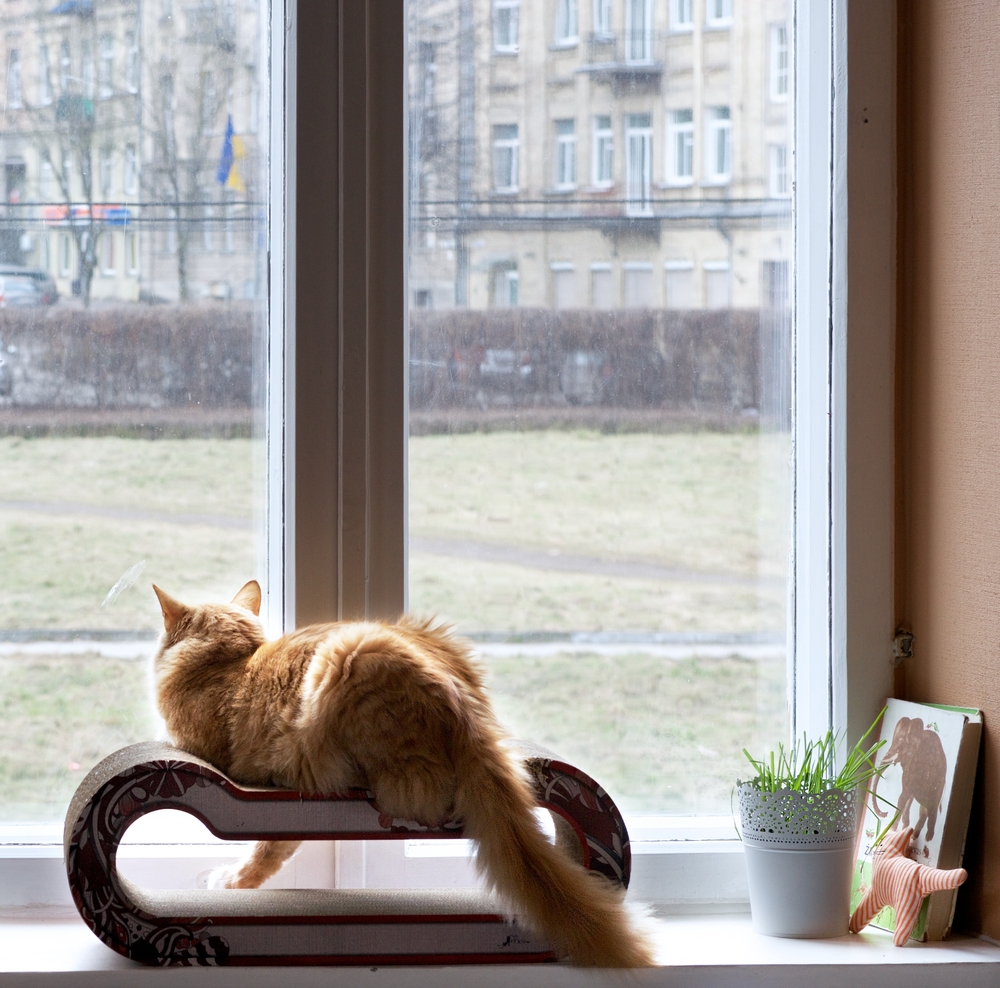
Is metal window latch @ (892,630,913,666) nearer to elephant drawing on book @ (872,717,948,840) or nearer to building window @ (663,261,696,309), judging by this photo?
elephant drawing on book @ (872,717,948,840)

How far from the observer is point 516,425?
4.40 feet

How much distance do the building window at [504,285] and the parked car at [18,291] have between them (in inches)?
22.3

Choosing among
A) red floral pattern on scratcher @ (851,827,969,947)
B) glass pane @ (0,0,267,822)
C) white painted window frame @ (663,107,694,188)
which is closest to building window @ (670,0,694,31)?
white painted window frame @ (663,107,694,188)

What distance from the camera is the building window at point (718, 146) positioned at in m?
1.34

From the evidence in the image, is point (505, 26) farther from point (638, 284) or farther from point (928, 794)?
point (928, 794)

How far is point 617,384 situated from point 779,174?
1.13ft

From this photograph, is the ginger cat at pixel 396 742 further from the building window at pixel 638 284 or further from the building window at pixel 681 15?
the building window at pixel 681 15

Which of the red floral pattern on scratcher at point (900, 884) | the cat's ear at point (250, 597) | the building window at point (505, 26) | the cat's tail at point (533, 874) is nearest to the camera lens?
the cat's tail at point (533, 874)

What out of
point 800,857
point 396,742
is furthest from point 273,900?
point 800,857

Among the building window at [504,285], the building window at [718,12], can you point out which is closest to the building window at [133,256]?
the building window at [504,285]

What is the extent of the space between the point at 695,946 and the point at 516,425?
25.8 inches

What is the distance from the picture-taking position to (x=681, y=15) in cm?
133

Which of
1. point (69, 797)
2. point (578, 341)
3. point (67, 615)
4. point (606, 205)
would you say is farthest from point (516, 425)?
point (69, 797)

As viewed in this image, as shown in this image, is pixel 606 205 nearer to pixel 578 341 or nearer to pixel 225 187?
pixel 578 341
